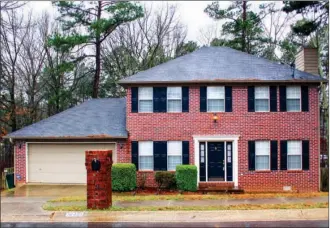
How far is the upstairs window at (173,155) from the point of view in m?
15.1

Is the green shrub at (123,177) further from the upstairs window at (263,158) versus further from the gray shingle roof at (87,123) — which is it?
the upstairs window at (263,158)

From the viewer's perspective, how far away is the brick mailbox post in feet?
34.8

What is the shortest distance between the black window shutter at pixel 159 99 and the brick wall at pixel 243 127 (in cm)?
20

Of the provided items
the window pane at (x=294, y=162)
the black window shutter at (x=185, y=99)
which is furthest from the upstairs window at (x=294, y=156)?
the black window shutter at (x=185, y=99)

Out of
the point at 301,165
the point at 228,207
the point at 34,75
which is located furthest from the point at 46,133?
the point at 301,165

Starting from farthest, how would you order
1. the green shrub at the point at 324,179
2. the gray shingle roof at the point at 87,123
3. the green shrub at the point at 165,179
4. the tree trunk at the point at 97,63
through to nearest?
1. the green shrub at the point at 324,179
2. the green shrub at the point at 165,179
3. the gray shingle roof at the point at 87,123
4. the tree trunk at the point at 97,63

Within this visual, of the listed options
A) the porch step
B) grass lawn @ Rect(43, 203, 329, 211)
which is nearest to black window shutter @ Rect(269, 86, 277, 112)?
the porch step

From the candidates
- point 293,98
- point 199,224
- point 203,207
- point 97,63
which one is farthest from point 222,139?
point 199,224

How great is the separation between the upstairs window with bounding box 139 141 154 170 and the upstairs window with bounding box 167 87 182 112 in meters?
1.34

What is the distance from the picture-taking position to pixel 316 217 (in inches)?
387

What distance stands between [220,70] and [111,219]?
7178 millimetres

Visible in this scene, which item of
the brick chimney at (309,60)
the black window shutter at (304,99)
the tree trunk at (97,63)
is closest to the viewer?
the tree trunk at (97,63)

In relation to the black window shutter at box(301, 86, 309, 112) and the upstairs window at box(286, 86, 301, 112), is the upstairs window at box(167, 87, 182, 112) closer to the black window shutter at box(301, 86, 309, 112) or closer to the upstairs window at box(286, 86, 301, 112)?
the upstairs window at box(286, 86, 301, 112)

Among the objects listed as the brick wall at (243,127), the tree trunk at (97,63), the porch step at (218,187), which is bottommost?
the porch step at (218,187)
